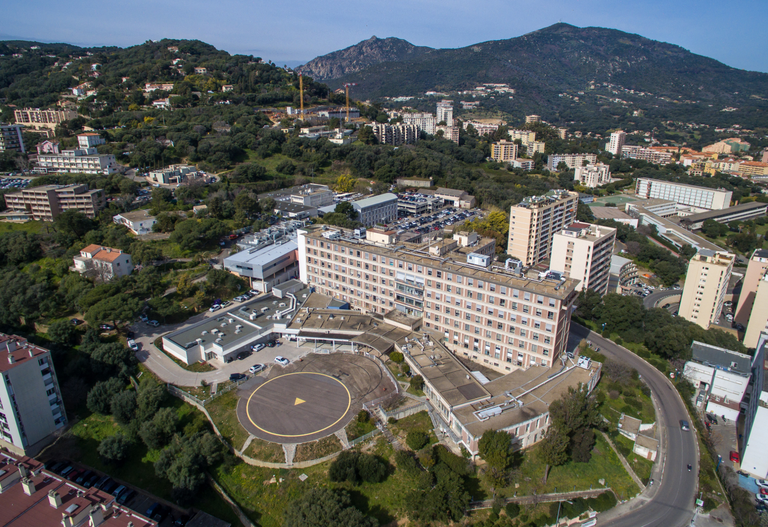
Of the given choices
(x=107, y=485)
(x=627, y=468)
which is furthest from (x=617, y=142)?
(x=107, y=485)

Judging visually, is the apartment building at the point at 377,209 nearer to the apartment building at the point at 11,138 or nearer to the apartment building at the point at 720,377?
the apartment building at the point at 720,377

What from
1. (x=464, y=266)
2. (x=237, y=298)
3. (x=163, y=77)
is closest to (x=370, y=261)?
(x=464, y=266)

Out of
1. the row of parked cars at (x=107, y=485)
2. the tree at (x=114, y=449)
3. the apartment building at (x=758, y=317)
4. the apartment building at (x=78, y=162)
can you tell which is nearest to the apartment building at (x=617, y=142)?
the apartment building at (x=758, y=317)

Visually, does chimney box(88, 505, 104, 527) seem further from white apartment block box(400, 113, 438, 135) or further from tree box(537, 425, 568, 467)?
white apartment block box(400, 113, 438, 135)

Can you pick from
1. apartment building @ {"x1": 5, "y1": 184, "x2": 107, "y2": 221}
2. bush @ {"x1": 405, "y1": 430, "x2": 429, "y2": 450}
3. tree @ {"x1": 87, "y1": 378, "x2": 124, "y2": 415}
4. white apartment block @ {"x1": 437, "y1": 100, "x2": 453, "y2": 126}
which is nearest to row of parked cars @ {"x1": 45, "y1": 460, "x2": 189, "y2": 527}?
tree @ {"x1": 87, "y1": 378, "x2": 124, "y2": 415}

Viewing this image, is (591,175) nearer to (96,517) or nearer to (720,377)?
(720,377)
